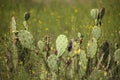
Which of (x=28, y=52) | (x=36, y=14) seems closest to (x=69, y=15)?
(x=36, y=14)

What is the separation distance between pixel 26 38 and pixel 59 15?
13.1 ft

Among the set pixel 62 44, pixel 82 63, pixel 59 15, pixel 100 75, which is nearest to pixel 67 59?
pixel 82 63

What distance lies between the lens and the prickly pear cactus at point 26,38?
3930mm

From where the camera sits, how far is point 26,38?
3953mm

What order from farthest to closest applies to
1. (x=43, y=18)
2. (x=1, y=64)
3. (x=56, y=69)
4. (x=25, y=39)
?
(x=43, y=18) → (x=1, y=64) → (x=25, y=39) → (x=56, y=69)

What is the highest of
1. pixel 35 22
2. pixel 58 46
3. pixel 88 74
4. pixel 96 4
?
pixel 96 4

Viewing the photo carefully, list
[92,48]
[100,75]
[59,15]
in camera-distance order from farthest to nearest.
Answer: [59,15], [92,48], [100,75]

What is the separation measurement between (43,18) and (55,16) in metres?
0.34

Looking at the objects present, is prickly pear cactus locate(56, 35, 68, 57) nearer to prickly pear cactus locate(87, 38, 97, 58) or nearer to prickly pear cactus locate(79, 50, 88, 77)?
prickly pear cactus locate(79, 50, 88, 77)

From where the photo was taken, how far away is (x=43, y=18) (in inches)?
300

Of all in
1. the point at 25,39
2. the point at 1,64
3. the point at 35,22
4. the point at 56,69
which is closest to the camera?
the point at 56,69

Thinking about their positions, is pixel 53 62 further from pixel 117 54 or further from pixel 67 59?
pixel 117 54

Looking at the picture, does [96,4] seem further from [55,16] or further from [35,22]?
[35,22]

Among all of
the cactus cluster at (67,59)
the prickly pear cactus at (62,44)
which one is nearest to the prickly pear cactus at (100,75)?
the cactus cluster at (67,59)
